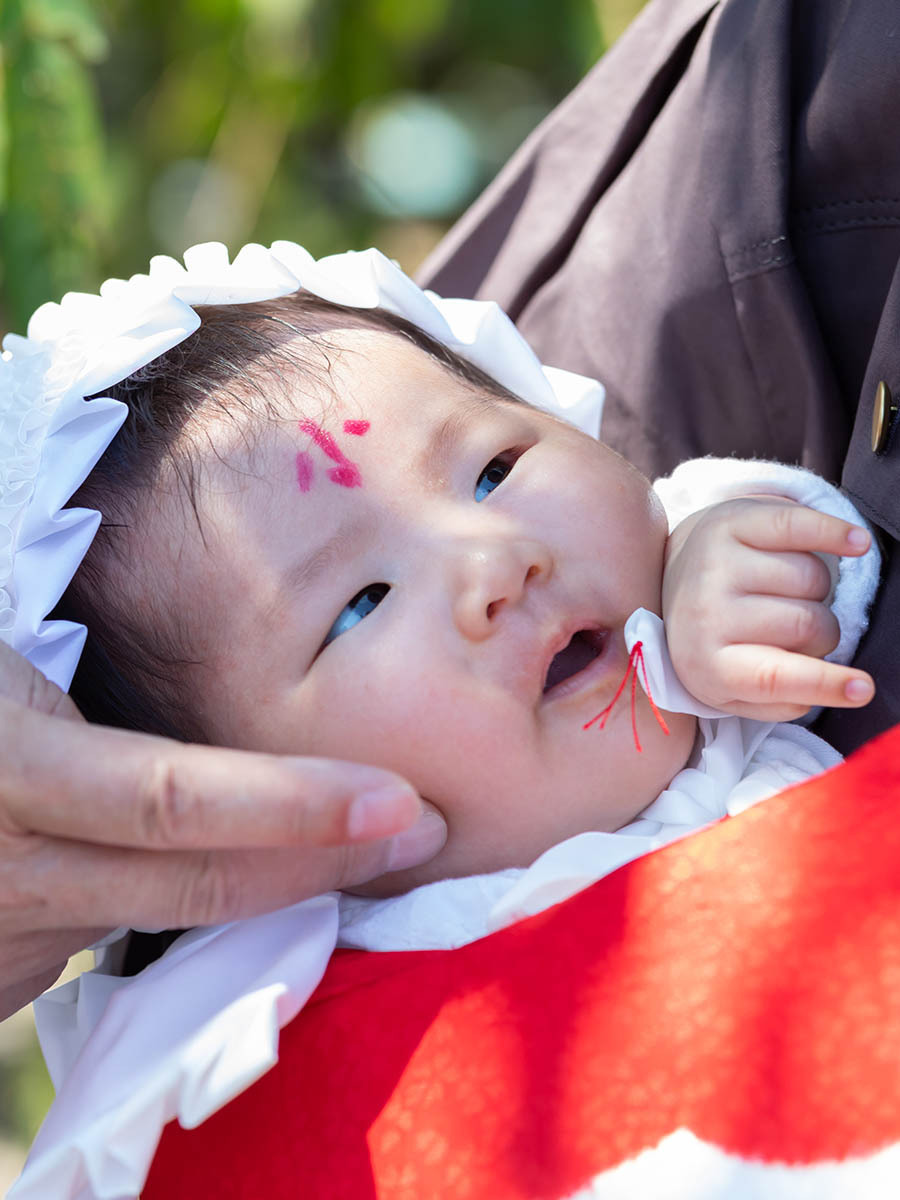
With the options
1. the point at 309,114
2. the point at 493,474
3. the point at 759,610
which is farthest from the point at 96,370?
the point at 309,114

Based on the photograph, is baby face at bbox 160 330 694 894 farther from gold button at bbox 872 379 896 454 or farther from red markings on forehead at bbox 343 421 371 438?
gold button at bbox 872 379 896 454

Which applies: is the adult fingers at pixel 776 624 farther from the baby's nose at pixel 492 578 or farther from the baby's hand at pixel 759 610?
the baby's nose at pixel 492 578

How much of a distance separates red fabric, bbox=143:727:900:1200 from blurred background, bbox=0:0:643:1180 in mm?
1379

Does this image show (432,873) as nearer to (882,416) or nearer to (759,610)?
(759,610)

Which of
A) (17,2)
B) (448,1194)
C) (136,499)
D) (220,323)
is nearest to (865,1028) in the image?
(448,1194)

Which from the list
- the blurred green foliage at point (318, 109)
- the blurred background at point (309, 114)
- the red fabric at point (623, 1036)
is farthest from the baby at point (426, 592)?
the blurred green foliage at point (318, 109)

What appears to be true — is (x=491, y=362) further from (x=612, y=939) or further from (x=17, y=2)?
(x=17, y=2)

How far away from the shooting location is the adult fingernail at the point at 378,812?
71cm

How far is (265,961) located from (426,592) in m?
0.29

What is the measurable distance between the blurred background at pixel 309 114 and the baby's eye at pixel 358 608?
1.43 m

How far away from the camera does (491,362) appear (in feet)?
3.92

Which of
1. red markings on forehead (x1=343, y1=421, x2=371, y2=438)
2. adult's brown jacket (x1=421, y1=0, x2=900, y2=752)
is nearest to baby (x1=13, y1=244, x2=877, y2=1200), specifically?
red markings on forehead (x1=343, y1=421, x2=371, y2=438)

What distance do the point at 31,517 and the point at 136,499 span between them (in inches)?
3.3

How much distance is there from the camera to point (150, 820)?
69cm
